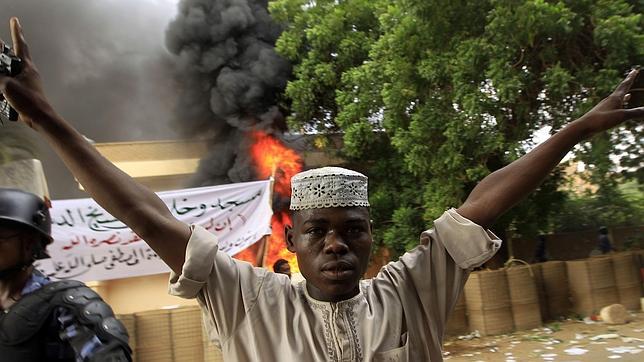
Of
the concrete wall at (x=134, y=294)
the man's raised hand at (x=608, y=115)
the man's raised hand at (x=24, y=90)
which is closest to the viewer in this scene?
the man's raised hand at (x=24, y=90)

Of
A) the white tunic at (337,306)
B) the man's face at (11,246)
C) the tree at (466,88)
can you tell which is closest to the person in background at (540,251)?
the tree at (466,88)

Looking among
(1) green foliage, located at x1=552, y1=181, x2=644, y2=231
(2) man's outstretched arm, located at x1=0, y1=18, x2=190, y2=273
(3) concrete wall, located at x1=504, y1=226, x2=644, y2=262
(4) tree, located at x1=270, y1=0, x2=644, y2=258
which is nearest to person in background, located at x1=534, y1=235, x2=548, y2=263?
(3) concrete wall, located at x1=504, y1=226, x2=644, y2=262

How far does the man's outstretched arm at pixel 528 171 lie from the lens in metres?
1.53

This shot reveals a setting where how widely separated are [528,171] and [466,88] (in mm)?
5816

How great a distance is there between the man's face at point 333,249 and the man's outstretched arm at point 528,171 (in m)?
0.33

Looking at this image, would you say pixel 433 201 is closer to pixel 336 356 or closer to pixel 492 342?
pixel 492 342

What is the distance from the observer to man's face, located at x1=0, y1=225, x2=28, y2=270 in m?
2.07

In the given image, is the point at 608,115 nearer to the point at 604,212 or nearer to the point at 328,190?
the point at 328,190

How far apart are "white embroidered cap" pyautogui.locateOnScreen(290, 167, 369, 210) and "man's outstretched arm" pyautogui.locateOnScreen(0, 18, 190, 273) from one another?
13.6 inches

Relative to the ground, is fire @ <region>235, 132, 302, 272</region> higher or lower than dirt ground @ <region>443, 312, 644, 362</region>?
higher

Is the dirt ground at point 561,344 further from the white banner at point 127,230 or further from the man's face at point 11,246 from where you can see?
the man's face at point 11,246

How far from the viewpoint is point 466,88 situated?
7.07 metres

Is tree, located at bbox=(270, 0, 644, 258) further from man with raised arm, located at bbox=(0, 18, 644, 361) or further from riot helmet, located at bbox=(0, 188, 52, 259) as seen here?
riot helmet, located at bbox=(0, 188, 52, 259)

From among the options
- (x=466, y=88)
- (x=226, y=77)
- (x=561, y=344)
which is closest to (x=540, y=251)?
(x=561, y=344)
